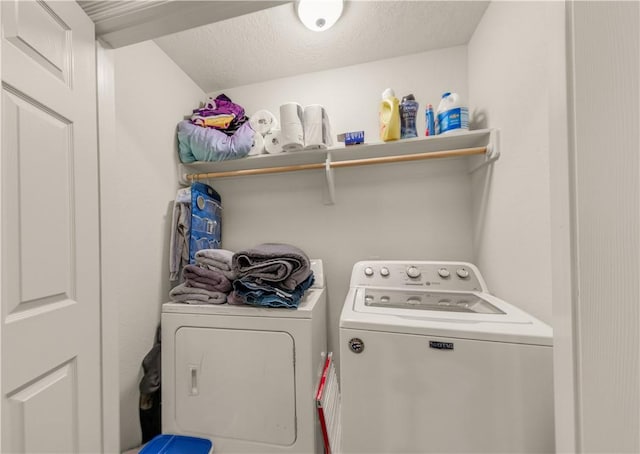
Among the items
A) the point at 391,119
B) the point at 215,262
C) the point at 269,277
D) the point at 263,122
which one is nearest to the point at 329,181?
the point at 391,119

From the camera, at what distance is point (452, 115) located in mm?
1266

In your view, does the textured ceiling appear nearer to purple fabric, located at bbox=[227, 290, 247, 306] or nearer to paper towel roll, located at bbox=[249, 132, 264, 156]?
paper towel roll, located at bbox=[249, 132, 264, 156]

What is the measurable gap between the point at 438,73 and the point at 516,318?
5.13 ft

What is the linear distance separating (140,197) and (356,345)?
137cm

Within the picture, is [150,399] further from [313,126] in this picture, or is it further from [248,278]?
[313,126]

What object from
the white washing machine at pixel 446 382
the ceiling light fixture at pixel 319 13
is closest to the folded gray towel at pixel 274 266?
the white washing machine at pixel 446 382

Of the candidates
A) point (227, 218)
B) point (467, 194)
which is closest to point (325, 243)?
point (227, 218)

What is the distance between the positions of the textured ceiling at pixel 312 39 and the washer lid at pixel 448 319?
1.56 m

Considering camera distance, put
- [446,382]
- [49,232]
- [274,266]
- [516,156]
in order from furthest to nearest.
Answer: [274,266], [516,156], [446,382], [49,232]

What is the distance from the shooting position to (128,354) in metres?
1.17

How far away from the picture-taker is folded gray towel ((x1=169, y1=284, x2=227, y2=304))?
46.8 inches

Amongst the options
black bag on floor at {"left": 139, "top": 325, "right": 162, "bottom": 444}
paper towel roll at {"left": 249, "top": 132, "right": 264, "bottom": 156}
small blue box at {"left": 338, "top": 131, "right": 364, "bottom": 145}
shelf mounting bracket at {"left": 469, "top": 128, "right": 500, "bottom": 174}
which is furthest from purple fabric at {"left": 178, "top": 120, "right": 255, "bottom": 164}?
shelf mounting bracket at {"left": 469, "top": 128, "right": 500, "bottom": 174}

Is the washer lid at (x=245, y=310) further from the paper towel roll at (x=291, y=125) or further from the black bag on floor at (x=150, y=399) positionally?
the paper towel roll at (x=291, y=125)

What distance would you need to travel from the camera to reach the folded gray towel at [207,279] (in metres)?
1.21
